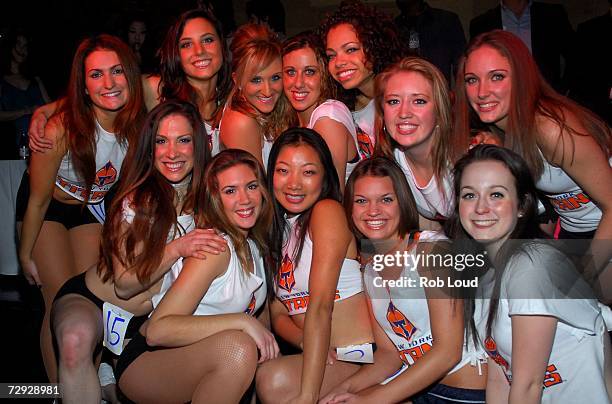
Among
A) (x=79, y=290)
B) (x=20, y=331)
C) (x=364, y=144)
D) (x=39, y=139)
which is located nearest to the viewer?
(x=79, y=290)

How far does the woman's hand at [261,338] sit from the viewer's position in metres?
2.94

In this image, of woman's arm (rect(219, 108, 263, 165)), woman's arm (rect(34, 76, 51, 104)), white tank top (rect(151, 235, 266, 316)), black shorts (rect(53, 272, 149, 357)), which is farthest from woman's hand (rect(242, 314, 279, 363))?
woman's arm (rect(34, 76, 51, 104))

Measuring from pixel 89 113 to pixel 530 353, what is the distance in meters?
2.40

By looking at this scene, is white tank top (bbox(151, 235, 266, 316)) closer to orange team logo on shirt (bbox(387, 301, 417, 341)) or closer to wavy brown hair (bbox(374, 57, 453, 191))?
orange team logo on shirt (bbox(387, 301, 417, 341))

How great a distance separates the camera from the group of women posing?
2.78 m

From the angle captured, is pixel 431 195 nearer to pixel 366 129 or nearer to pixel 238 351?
pixel 366 129

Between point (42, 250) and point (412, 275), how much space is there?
1.88 m

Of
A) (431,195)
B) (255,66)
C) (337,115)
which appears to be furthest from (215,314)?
(255,66)

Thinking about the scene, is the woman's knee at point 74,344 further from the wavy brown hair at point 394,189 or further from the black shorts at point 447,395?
the black shorts at point 447,395

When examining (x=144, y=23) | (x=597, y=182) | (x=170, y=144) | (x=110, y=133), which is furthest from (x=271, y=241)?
(x=144, y=23)

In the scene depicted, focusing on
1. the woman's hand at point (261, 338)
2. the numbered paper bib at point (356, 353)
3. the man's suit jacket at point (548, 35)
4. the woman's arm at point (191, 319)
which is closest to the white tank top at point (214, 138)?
the woman's arm at point (191, 319)

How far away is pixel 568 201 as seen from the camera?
3.23 m

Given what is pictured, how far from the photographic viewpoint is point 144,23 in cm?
603

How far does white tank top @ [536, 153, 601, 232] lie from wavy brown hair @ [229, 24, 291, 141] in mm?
1465
